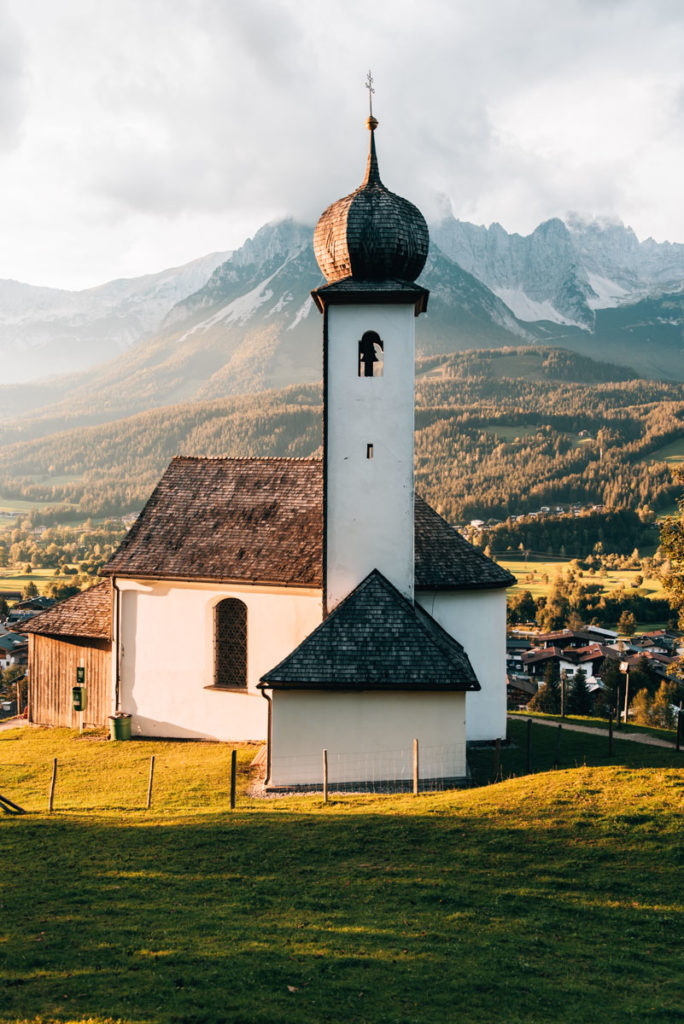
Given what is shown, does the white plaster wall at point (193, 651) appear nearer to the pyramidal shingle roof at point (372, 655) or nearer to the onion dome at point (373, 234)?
the pyramidal shingle roof at point (372, 655)

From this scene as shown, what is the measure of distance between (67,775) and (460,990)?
15.3 metres

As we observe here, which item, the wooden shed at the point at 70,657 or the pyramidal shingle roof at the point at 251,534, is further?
the wooden shed at the point at 70,657

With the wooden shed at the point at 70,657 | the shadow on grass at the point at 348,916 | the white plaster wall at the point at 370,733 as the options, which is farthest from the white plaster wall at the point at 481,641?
the wooden shed at the point at 70,657

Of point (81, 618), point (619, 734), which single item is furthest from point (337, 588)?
point (81, 618)

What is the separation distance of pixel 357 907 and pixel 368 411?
1307cm

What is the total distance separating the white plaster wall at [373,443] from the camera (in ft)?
71.8

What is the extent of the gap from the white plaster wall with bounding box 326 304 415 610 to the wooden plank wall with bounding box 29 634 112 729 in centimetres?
975

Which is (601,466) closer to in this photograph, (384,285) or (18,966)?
(384,285)

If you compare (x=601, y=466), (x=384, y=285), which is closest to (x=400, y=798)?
(x=384, y=285)

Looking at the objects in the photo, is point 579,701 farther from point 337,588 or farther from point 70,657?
point 337,588

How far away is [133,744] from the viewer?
2516 centimetres

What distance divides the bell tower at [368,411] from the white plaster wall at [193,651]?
2568 mm

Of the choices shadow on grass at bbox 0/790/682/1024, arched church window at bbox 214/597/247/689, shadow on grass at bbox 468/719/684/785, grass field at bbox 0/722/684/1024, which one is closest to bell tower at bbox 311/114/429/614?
arched church window at bbox 214/597/247/689

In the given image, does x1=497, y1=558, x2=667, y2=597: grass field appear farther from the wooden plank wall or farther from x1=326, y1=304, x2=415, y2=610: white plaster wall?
x1=326, y1=304, x2=415, y2=610: white plaster wall
